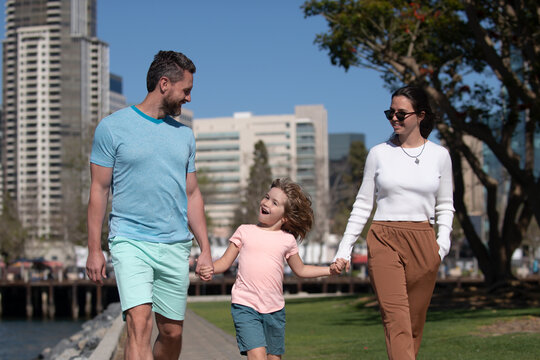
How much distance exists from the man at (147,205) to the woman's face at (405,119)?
1.48m

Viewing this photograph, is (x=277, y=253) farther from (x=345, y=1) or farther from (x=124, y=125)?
(x=345, y=1)

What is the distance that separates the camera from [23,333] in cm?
4266

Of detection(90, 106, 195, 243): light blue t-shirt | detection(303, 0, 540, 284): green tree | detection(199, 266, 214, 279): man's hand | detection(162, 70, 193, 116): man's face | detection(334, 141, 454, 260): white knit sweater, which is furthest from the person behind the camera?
detection(303, 0, 540, 284): green tree

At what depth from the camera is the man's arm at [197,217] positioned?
5.81 m

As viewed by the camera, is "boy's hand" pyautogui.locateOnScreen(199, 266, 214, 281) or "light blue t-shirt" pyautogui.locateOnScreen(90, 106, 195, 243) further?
"boy's hand" pyautogui.locateOnScreen(199, 266, 214, 281)

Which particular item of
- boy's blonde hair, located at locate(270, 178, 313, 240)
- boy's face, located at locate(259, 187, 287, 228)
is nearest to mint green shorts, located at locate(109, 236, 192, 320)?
boy's face, located at locate(259, 187, 287, 228)

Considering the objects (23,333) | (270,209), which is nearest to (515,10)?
(270,209)

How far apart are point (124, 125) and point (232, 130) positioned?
189 meters

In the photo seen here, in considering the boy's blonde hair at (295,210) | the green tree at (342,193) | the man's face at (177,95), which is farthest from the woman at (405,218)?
the green tree at (342,193)

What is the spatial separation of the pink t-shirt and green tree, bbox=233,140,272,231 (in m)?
69.2

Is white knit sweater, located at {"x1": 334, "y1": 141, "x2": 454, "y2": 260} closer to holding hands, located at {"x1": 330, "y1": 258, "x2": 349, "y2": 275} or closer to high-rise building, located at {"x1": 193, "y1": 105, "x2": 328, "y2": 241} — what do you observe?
holding hands, located at {"x1": 330, "y1": 258, "x2": 349, "y2": 275}

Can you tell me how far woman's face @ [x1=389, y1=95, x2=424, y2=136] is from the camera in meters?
6.16

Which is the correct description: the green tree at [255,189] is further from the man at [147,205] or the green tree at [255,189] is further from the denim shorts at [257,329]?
the man at [147,205]

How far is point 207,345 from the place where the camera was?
11.7 metres
